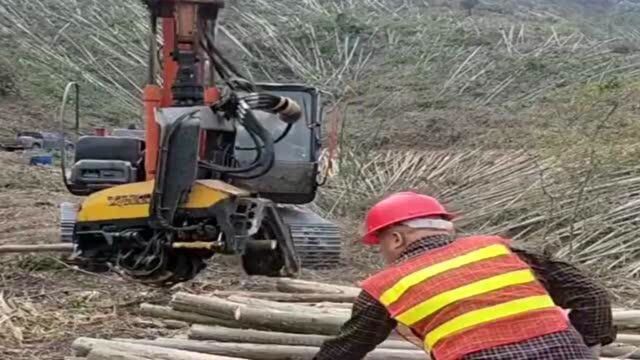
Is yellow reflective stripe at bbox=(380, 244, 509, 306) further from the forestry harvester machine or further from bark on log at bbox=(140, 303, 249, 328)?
the forestry harvester machine

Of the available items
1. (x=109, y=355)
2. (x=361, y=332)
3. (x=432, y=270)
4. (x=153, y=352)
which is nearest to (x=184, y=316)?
(x=153, y=352)

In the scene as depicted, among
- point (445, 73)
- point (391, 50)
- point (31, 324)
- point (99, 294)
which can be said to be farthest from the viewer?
point (391, 50)

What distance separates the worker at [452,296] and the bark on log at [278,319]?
4.93ft

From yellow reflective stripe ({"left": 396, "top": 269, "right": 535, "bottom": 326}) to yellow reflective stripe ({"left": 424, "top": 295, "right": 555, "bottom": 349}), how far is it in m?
0.05

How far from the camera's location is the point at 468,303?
10.9 ft

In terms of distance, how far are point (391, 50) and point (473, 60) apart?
2312 millimetres

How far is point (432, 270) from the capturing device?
338cm

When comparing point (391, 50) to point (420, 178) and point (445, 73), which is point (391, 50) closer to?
point (445, 73)

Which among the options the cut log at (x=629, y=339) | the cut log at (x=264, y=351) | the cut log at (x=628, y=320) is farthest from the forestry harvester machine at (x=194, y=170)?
the cut log at (x=629, y=339)

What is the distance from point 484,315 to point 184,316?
9.70 feet

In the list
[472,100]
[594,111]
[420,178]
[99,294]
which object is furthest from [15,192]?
[472,100]

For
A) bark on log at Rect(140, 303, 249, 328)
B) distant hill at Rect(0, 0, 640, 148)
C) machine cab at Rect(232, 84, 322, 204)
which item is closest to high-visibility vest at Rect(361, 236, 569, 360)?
bark on log at Rect(140, 303, 249, 328)

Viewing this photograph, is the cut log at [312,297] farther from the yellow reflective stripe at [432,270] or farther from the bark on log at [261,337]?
the yellow reflective stripe at [432,270]

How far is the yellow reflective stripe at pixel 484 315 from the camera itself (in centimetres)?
333
